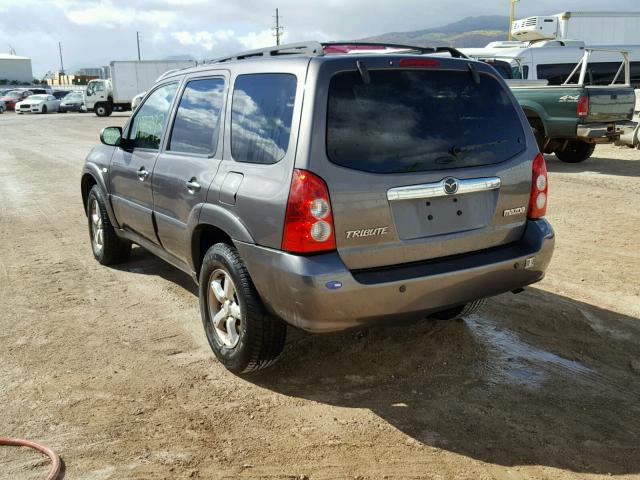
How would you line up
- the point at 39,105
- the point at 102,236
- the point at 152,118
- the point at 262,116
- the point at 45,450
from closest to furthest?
the point at 45,450
the point at 262,116
the point at 152,118
the point at 102,236
the point at 39,105

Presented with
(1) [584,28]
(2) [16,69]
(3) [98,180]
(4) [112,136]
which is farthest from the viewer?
(2) [16,69]

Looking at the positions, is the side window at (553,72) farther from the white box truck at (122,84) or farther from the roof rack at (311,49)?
the white box truck at (122,84)

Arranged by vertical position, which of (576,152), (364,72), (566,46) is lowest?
(576,152)

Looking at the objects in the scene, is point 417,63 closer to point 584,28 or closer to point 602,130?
point 602,130

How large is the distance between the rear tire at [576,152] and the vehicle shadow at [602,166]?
123mm

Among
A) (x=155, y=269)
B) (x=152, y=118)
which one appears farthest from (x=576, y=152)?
(x=152, y=118)

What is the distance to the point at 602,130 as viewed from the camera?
11328mm

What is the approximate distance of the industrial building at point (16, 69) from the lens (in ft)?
320

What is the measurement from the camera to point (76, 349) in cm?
430

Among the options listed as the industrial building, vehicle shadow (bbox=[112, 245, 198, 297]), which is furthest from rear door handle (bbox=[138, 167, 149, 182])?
the industrial building

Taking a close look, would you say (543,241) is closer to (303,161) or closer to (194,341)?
(303,161)

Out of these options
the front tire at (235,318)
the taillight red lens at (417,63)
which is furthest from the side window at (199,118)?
the taillight red lens at (417,63)

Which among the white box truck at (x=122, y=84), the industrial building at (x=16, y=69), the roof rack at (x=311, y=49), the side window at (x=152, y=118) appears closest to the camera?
the roof rack at (x=311, y=49)

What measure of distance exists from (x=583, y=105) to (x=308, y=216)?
9.78 m
